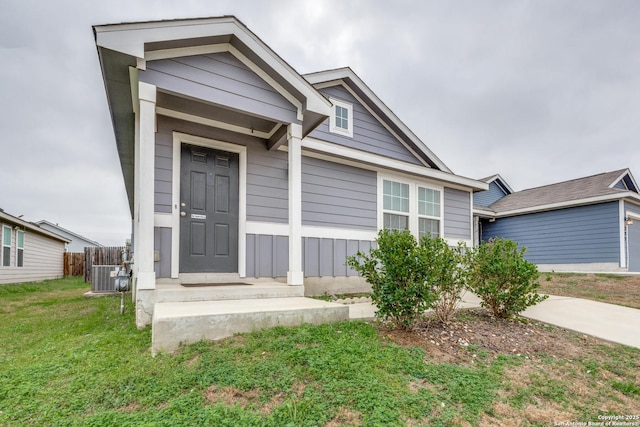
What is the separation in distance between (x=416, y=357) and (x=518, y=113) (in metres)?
16.7

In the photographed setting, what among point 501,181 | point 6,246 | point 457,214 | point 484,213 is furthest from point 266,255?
point 501,181

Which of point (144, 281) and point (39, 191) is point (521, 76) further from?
point (39, 191)

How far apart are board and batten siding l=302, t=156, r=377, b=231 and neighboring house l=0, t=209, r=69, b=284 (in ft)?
33.5

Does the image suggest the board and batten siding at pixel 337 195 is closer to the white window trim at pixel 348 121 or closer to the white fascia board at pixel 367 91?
the white window trim at pixel 348 121

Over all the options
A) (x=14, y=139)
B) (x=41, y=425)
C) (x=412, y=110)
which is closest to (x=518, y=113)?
(x=412, y=110)

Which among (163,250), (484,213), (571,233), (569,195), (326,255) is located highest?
(569,195)

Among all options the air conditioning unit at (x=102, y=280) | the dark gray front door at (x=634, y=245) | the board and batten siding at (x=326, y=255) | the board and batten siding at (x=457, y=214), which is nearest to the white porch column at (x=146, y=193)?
the board and batten siding at (x=326, y=255)

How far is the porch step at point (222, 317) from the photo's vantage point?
262 cm

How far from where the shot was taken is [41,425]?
1753 millimetres

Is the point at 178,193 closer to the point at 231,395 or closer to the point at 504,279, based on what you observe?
the point at 231,395

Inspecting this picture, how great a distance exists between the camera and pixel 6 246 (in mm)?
10656

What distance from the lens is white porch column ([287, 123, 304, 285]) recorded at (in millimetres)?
4445

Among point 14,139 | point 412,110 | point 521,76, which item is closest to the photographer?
point 521,76

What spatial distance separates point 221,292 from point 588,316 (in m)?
5.13
